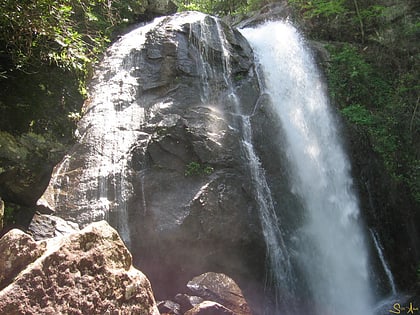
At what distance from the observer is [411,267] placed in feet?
29.3

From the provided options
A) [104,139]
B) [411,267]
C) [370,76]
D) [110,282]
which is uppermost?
[370,76]

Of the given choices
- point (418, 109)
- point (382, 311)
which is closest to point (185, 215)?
point (382, 311)

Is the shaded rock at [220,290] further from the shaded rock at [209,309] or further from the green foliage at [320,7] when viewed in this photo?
the green foliage at [320,7]

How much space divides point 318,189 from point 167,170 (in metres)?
3.85

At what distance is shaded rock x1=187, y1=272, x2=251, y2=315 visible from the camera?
237 inches

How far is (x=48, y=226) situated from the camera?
19.0ft

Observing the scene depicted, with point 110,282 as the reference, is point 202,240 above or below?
above

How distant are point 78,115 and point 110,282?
14.2ft

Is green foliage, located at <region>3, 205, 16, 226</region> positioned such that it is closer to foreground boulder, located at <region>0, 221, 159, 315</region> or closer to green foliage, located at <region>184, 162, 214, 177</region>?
foreground boulder, located at <region>0, 221, 159, 315</region>

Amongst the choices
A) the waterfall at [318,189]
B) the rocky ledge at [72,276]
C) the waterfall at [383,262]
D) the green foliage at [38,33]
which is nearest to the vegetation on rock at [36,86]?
the green foliage at [38,33]

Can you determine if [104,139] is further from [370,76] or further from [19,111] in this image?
[370,76]

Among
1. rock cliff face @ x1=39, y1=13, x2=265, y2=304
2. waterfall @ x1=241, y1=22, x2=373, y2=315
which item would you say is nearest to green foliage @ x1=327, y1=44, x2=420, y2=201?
waterfall @ x1=241, y1=22, x2=373, y2=315

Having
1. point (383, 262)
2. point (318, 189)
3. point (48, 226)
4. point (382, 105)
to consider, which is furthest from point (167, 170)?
point (382, 105)

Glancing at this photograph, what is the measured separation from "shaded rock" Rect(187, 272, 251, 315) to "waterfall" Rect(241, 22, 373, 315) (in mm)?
1761
